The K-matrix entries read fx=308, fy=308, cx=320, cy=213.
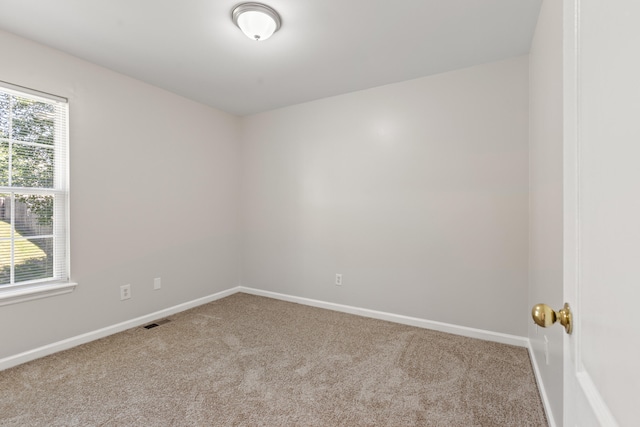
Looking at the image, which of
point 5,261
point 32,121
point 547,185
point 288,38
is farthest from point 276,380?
point 32,121

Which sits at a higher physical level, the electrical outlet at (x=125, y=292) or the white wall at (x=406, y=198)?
the white wall at (x=406, y=198)

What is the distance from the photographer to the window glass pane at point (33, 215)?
236 cm

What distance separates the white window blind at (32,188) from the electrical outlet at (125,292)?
0.48 meters

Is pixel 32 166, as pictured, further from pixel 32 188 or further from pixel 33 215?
pixel 33 215

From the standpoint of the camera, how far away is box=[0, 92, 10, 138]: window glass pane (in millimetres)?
2248

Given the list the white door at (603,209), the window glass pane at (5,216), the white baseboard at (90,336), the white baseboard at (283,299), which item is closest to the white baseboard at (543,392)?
the white baseboard at (283,299)

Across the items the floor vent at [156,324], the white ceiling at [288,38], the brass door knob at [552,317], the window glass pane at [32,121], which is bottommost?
the floor vent at [156,324]

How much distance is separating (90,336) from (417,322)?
2.99 meters

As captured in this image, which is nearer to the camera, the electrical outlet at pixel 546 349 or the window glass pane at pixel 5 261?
the electrical outlet at pixel 546 349

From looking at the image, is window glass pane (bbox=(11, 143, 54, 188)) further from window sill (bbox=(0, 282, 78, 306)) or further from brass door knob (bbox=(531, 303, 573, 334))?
brass door knob (bbox=(531, 303, 573, 334))

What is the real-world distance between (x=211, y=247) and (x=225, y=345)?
5.03ft

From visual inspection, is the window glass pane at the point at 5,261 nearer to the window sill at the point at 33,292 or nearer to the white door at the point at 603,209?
the window sill at the point at 33,292

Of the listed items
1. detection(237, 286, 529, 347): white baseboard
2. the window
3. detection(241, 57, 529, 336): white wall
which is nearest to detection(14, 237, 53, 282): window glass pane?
the window

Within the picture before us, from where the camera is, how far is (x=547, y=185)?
70.1 inches
